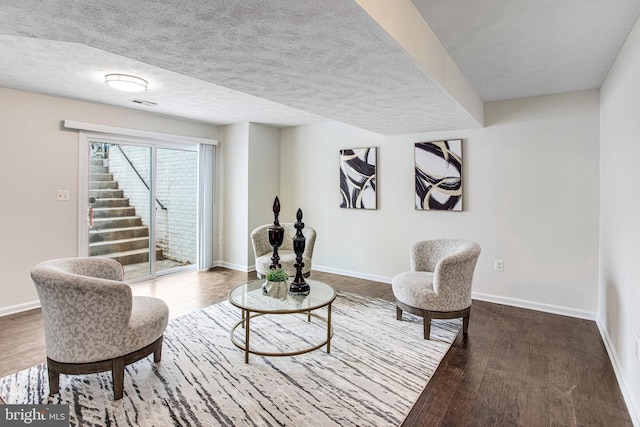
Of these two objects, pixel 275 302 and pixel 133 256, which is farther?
pixel 133 256

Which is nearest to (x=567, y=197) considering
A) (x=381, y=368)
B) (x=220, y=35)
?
(x=381, y=368)

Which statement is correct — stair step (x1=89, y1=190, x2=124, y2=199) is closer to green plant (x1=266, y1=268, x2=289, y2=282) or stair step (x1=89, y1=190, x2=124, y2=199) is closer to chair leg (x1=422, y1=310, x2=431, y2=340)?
green plant (x1=266, y1=268, x2=289, y2=282)

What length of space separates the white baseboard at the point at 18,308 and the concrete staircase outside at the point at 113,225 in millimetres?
766

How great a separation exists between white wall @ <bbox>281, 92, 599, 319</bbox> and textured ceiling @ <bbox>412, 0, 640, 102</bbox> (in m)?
0.51

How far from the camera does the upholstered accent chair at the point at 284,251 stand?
4035 mm

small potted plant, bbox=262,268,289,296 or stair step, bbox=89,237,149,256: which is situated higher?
stair step, bbox=89,237,149,256

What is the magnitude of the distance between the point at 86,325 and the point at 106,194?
291cm

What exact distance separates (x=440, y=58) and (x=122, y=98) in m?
3.41

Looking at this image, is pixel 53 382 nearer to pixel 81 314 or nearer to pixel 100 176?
pixel 81 314

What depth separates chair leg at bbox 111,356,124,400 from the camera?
79.0 inches

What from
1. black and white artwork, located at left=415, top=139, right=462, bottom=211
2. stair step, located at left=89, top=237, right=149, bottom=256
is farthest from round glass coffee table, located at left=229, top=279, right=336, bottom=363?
stair step, located at left=89, top=237, right=149, bottom=256

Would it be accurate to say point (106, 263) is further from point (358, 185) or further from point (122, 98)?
point (358, 185)

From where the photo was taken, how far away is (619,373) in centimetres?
228

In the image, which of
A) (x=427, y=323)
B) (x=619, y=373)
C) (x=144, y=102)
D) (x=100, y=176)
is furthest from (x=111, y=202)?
(x=619, y=373)
